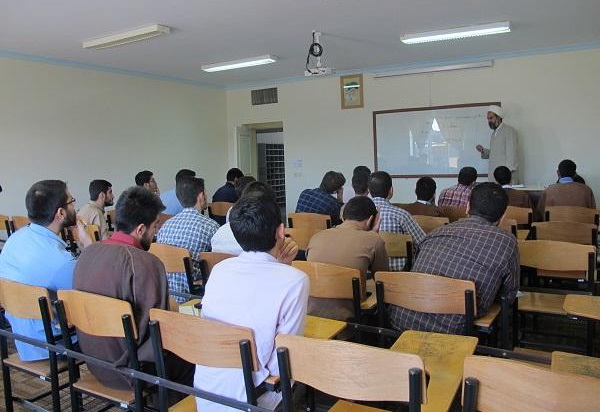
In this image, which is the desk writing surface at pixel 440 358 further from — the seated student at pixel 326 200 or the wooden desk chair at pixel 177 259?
the seated student at pixel 326 200

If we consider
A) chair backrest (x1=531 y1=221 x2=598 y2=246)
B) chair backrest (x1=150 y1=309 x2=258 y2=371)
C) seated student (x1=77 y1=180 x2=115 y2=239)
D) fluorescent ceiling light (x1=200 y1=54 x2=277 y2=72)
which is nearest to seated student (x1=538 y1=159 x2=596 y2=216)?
chair backrest (x1=531 y1=221 x2=598 y2=246)

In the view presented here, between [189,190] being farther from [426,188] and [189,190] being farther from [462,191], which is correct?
[462,191]

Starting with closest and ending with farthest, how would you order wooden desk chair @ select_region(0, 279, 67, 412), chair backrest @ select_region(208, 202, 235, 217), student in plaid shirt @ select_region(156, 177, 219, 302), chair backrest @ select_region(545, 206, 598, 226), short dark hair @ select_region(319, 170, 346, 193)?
wooden desk chair @ select_region(0, 279, 67, 412) < student in plaid shirt @ select_region(156, 177, 219, 302) < chair backrest @ select_region(545, 206, 598, 226) < short dark hair @ select_region(319, 170, 346, 193) < chair backrest @ select_region(208, 202, 235, 217)

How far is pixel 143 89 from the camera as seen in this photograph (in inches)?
301

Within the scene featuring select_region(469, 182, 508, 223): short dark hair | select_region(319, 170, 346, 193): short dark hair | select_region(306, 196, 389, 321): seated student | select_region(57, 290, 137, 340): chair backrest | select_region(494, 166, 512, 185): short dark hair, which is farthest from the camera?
select_region(494, 166, 512, 185): short dark hair

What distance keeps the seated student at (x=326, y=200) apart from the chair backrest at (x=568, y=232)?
1.73 meters

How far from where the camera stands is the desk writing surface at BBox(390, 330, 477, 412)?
5.05 ft

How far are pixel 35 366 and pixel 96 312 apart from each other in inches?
29.6

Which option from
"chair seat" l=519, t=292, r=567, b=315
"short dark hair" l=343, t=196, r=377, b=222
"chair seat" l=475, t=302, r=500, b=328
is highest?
"short dark hair" l=343, t=196, r=377, b=222

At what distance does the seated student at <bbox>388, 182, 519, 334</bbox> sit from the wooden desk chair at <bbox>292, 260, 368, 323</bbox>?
0.22m

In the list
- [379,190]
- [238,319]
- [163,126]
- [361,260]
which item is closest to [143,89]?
[163,126]

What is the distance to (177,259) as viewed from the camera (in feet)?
9.50

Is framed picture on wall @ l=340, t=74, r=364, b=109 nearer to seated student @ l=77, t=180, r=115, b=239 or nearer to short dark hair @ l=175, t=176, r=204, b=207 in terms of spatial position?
seated student @ l=77, t=180, r=115, b=239

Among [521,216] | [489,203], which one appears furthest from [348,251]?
[521,216]
